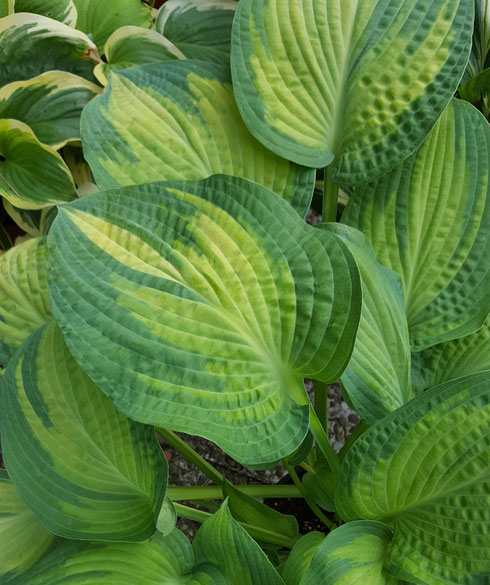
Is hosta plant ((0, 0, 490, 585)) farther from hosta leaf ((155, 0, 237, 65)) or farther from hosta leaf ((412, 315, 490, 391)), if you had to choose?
hosta leaf ((155, 0, 237, 65))

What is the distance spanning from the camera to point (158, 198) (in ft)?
1.77

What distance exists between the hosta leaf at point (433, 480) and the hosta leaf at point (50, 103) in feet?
2.18

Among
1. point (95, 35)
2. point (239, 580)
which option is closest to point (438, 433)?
point (239, 580)

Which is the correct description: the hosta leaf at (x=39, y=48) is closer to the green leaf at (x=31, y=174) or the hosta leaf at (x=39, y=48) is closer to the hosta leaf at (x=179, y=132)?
the green leaf at (x=31, y=174)

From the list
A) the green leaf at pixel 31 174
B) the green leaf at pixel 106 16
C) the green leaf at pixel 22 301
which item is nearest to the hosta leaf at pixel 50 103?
the green leaf at pixel 31 174

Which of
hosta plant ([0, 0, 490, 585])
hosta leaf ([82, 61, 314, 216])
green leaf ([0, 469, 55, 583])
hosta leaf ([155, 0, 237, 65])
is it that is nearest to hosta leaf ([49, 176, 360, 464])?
hosta plant ([0, 0, 490, 585])

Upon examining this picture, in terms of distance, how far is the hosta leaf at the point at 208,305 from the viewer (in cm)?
49

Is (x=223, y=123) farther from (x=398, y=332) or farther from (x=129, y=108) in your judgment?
(x=398, y=332)

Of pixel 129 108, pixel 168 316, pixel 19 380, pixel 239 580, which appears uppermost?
pixel 129 108

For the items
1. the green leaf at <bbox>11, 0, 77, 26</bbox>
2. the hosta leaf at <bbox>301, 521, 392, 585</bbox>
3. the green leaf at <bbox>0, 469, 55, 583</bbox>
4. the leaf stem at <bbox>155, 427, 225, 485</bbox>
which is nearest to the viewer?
the hosta leaf at <bbox>301, 521, 392, 585</bbox>

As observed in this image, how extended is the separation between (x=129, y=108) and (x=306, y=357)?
366 millimetres

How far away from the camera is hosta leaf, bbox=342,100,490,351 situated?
0.66 meters

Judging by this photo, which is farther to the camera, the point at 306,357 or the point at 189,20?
the point at 189,20

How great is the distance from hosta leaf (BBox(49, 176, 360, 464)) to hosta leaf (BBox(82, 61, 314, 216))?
14 centimetres
